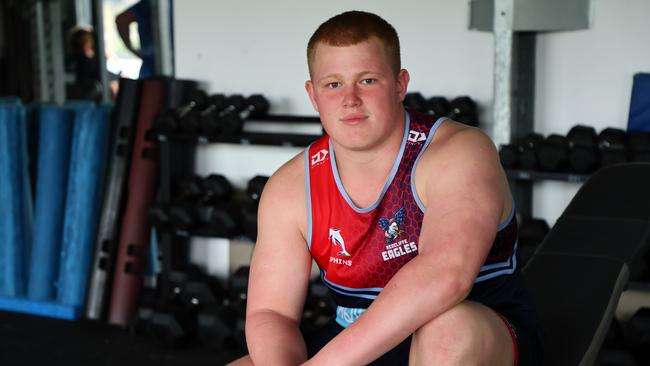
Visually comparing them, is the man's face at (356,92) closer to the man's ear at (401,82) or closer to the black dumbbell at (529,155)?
the man's ear at (401,82)

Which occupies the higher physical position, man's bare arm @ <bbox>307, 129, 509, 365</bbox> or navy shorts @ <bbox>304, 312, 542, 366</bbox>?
man's bare arm @ <bbox>307, 129, 509, 365</bbox>

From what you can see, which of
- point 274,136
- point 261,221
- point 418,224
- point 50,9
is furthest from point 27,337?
point 50,9

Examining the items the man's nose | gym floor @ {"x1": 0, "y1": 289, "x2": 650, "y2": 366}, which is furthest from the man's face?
gym floor @ {"x1": 0, "y1": 289, "x2": 650, "y2": 366}

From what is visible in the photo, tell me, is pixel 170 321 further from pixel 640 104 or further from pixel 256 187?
pixel 640 104

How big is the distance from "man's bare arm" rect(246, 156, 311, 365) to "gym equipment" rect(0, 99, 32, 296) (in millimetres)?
2620

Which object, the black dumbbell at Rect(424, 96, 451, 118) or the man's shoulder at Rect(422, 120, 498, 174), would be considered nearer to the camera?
the man's shoulder at Rect(422, 120, 498, 174)

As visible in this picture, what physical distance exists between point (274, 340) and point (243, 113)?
2131 mm

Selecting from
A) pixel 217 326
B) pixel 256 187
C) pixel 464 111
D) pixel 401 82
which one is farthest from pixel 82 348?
pixel 401 82

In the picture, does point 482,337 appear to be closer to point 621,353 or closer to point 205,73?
point 621,353

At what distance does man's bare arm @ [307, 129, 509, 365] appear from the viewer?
148 cm

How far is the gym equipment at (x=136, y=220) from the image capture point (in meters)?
3.84

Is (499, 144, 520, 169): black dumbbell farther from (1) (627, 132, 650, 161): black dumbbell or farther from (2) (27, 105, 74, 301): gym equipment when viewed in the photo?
(2) (27, 105, 74, 301): gym equipment

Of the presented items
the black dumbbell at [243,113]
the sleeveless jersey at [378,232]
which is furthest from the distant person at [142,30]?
the sleeveless jersey at [378,232]

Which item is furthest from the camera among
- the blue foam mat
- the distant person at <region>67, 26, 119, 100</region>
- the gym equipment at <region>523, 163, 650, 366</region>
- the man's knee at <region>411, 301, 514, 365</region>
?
the distant person at <region>67, 26, 119, 100</region>
